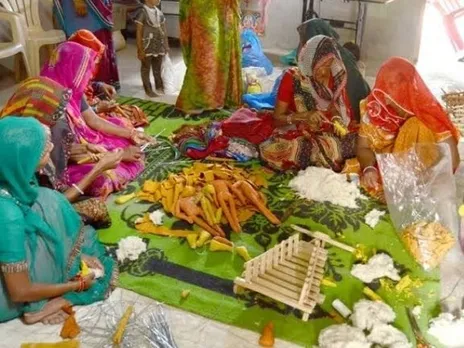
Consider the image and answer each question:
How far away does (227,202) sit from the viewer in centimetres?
277

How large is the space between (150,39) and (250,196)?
6.62 feet

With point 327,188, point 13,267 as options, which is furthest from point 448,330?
point 13,267

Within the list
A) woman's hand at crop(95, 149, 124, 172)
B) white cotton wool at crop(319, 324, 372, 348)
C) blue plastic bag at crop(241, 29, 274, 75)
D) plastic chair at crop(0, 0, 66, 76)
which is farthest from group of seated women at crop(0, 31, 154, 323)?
blue plastic bag at crop(241, 29, 274, 75)

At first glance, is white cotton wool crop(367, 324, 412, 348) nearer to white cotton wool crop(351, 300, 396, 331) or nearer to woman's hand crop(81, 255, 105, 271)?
white cotton wool crop(351, 300, 396, 331)

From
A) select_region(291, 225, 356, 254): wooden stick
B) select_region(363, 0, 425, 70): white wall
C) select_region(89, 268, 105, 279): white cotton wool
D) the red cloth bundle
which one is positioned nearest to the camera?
select_region(89, 268, 105, 279): white cotton wool

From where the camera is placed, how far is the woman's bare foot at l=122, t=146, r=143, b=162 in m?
3.12

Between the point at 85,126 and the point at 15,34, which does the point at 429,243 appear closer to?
the point at 85,126

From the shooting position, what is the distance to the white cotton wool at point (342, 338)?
6.41 ft

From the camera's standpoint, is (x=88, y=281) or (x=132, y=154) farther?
(x=132, y=154)

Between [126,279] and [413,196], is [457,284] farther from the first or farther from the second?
[126,279]

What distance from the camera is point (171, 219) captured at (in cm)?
275

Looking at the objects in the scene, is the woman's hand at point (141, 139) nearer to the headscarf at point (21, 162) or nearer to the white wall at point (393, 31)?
the headscarf at point (21, 162)

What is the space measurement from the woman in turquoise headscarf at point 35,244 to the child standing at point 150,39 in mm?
2286

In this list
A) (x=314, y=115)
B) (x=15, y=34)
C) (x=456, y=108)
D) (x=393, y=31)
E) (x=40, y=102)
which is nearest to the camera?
(x=40, y=102)
